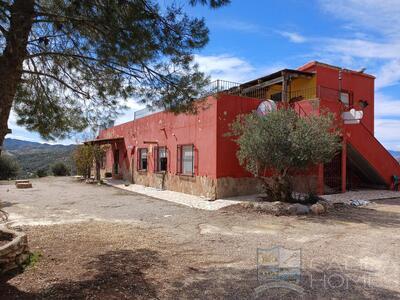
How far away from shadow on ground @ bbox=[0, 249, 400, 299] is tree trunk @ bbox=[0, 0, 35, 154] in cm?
207

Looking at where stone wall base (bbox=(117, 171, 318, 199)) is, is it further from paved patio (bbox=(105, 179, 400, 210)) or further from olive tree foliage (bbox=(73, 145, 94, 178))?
olive tree foliage (bbox=(73, 145, 94, 178))

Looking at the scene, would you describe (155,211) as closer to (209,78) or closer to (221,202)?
(221,202)

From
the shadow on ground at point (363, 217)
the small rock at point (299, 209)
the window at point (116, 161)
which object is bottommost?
the shadow on ground at point (363, 217)

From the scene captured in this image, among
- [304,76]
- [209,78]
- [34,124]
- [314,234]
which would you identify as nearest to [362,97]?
[304,76]

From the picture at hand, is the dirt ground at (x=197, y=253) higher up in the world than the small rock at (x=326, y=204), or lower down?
lower down

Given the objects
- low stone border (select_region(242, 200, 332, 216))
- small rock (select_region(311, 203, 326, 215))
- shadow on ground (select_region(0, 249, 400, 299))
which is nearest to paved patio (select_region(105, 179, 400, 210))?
low stone border (select_region(242, 200, 332, 216))

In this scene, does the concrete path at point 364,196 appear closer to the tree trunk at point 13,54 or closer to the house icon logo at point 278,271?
the house icon logo at point 278,271

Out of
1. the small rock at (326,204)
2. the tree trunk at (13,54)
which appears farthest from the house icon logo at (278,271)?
the small rock at (326,204)

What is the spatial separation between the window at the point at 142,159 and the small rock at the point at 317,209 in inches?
461

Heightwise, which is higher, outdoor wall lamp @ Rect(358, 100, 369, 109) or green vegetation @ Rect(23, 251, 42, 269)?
outdoor wall lamp @ Rect(358, 100, 369, 109)

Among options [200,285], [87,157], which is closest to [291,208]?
[200,285]

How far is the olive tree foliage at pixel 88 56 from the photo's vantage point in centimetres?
436

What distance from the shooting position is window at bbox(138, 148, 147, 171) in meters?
20.5

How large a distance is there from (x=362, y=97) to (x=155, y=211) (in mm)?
14049
